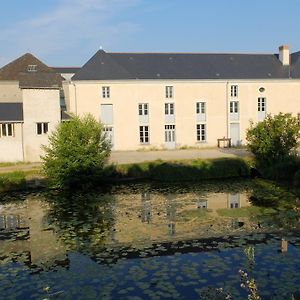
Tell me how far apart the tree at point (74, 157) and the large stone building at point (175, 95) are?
34.8 ft

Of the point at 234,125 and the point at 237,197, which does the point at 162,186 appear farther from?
the point at 234,125

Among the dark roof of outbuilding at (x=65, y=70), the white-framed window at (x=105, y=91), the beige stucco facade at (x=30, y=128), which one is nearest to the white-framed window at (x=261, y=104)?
the white-framed window at (x=105, y=91)

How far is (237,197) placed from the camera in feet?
60.8

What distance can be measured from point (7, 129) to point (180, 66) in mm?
14710

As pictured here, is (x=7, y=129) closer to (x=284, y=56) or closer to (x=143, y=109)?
(x=143, y=109)

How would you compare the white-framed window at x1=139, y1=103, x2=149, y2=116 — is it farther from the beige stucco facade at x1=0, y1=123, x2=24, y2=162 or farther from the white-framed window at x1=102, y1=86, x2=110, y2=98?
the beige stucco facade at x1=0, y1=123, x2=24, y2=162

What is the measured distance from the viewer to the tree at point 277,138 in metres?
22.4

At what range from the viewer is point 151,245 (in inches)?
473

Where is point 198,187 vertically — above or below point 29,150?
below

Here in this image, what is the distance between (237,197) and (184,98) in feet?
51.2

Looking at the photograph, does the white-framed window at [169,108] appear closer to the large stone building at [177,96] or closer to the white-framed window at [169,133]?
the large stone building at [177,96]

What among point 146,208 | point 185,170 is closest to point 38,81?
point 185,170

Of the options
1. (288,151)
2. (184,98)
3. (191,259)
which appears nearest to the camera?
(191,259)

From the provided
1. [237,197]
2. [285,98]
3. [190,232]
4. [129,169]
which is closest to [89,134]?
[129,169]
